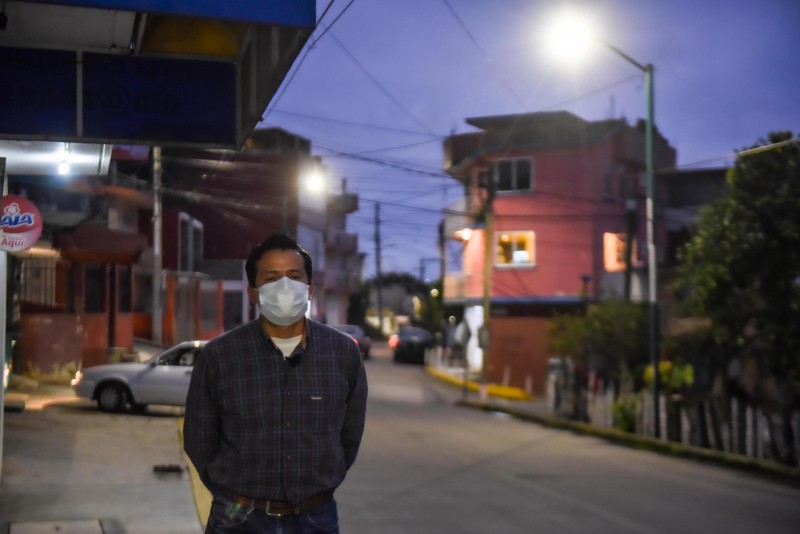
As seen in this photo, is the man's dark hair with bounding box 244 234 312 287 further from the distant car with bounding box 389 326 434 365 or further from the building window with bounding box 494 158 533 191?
the distant car with bounding box 389 326 434 365

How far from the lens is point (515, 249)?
41.3m

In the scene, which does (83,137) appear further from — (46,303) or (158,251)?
(158,251)

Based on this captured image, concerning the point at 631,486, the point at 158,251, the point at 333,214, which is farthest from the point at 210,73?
the point at 333,214

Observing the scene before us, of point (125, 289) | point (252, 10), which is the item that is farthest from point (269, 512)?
point (125, 289)

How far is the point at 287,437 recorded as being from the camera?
12.1ft

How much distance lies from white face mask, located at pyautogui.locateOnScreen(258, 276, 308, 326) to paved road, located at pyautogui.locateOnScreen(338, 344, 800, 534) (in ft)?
19.3

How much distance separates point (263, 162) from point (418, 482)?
44.6 m

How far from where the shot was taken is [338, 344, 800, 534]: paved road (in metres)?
10.0

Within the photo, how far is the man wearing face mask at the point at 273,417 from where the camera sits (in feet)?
12.1

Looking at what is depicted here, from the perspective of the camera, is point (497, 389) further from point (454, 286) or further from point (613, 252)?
point (454, 286)

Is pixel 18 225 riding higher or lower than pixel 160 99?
lower

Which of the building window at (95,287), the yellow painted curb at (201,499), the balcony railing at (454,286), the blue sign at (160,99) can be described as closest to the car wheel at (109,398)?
the yellow painted curb at (201,499)

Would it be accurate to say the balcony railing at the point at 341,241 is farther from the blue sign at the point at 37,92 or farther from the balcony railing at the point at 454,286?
the blue sign at the point at 37,92

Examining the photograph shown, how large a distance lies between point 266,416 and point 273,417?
1.0 inches
